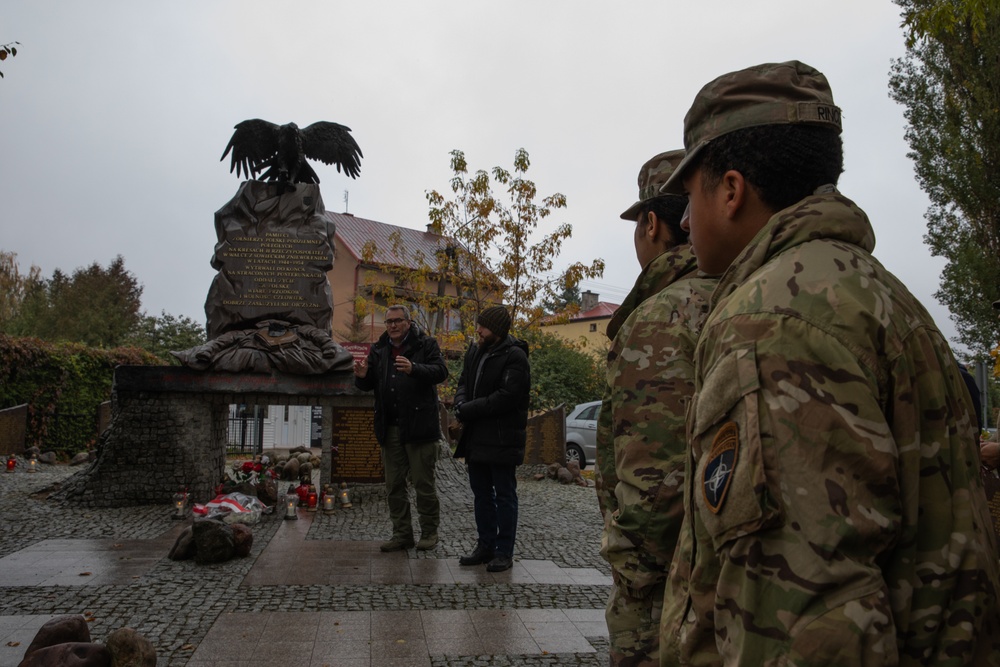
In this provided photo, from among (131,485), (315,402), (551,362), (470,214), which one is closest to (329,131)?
(315,402)

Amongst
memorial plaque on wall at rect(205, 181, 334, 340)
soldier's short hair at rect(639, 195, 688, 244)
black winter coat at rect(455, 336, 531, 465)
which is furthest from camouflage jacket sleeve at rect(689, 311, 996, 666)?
memorial plaque on wall at rect(205, 181, 334, 340)

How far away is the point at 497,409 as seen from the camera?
6031mm

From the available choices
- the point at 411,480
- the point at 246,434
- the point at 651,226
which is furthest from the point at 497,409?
the point at 246,434

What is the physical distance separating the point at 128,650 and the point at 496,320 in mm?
3397

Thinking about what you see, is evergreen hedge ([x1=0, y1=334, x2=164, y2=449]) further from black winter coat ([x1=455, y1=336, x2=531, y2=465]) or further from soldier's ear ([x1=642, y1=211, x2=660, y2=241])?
soldier's ear ([x1=642, y1=211, x2=660, y2=241])

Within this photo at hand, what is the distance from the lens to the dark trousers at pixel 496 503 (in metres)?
6.15

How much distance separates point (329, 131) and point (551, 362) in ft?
55.8

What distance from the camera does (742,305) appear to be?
1.31m

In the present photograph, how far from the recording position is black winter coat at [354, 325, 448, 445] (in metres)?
6.67

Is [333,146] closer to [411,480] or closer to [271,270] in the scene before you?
[271,270]

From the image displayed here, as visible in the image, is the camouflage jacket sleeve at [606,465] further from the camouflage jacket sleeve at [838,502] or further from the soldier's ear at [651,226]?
the camouflage jacket sleeve at [838,502]

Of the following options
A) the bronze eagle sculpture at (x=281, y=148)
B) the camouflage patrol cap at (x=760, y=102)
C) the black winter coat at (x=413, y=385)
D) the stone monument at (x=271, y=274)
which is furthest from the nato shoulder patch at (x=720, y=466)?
the bronze eagle sculpture at (x=281, y=148)

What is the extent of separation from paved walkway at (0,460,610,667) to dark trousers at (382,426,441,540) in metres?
0.27

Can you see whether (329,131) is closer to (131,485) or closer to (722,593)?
(131,485)
